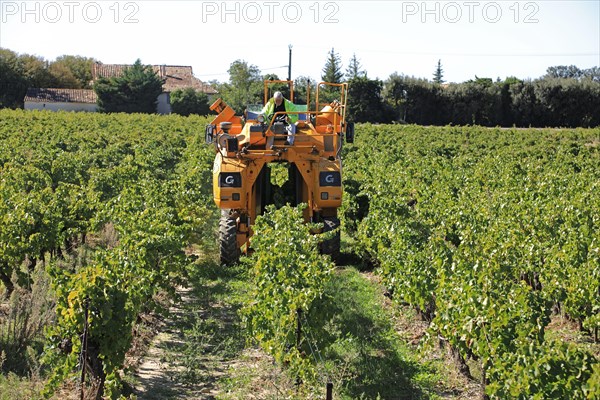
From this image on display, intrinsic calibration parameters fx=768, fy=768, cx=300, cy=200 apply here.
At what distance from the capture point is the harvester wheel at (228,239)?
12.3 meters

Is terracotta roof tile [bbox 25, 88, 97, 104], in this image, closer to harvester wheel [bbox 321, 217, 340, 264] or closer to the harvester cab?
the harvester cab

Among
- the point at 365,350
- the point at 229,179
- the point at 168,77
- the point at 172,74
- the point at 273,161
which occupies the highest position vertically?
the point at 172,74

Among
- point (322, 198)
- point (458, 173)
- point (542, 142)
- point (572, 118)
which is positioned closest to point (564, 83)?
point (572, 118)

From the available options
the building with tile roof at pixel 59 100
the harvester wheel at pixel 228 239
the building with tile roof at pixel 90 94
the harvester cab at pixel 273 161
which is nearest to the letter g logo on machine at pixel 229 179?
the harvester cab at pixel 273 161

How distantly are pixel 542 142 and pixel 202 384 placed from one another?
3130cm

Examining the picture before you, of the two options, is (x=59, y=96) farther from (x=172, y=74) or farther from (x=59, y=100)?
(x=172, y=74)

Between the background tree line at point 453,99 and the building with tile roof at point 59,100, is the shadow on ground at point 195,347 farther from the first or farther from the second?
the building with tile roof at point 59,100

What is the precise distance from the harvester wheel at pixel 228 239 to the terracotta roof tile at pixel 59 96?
58616mm

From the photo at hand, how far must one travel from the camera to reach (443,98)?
56156 millimetres

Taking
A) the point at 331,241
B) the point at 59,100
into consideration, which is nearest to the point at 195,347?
the point at 331,241

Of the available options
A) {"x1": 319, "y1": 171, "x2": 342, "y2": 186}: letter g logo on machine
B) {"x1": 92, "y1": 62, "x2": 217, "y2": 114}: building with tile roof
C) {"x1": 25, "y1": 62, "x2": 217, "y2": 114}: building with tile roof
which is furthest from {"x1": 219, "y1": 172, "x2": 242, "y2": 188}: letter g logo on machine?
{"x1": 92, "y1": 62, "x2": 217, "y2": 114}: building with tile roof

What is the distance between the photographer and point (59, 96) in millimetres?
68062

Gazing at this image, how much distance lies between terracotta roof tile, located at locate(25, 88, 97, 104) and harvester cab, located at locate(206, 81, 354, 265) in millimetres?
58439

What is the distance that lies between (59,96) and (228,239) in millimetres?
60116
